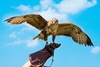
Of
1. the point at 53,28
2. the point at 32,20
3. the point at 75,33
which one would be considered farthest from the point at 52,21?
the point at 75,33

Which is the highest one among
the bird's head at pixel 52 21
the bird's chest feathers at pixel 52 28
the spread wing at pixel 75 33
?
the spread wing at pixel 75 33

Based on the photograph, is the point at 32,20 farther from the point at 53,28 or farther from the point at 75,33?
the point at 75,33

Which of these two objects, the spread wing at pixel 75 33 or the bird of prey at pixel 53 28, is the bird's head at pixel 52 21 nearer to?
the bird of prey at pixel 53 28

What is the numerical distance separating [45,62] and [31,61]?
0.19 metres

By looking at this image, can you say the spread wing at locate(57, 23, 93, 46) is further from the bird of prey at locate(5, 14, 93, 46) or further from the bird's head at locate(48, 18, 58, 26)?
the bird's head at locate(48, 18, 58, 26)

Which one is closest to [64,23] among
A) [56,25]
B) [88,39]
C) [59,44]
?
[56,25]

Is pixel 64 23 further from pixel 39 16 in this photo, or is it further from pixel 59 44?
pixel 59 44

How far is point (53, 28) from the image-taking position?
4.05 metres

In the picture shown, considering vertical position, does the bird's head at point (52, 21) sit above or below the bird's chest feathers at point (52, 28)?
above

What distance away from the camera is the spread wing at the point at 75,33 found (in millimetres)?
4473

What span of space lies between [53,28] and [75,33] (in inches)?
30.0

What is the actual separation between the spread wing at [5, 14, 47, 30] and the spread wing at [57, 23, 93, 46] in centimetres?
40

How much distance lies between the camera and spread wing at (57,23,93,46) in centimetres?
447

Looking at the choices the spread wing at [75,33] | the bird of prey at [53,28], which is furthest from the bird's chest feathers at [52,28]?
the spread wing at [75,33]
